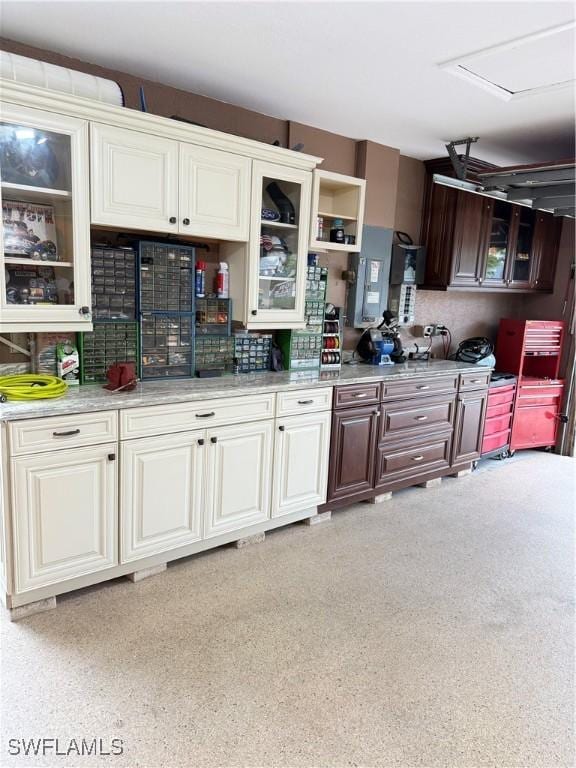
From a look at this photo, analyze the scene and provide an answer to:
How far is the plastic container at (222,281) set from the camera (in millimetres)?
3299

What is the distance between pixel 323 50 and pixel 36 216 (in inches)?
64.1

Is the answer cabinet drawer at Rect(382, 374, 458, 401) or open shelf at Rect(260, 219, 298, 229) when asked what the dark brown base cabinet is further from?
open shelf at Rect(260, 219, 298, 229)

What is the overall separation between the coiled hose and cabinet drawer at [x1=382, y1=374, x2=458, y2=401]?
2154 mm

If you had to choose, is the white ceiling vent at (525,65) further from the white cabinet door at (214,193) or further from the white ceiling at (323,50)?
the white cabinet door at (214,193)

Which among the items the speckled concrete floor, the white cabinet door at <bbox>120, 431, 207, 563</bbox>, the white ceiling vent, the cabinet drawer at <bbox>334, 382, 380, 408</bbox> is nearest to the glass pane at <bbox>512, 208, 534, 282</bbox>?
the white ceiling vent

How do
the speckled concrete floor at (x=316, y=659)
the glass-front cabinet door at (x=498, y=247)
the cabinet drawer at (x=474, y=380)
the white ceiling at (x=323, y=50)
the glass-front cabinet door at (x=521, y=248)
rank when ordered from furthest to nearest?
the glass-front cabinet door at (x=521, y=248) < the glass-front cabinet door at (x=498, y=247) < the cabinet drawer at (x=474, y=380) < the white ceiling at (x=323, y=50) < the speckled concrete floor at (x=316, y=659)

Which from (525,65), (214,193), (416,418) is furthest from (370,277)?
(525,65)

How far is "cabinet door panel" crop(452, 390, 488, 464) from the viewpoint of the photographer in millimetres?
4414

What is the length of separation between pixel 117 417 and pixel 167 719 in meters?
1.29

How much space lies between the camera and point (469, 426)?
178 inches

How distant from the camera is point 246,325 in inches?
128

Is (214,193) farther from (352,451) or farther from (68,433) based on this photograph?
(352,451)

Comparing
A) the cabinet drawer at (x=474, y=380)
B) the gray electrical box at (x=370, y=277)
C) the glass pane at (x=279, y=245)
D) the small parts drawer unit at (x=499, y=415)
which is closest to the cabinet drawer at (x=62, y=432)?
the glass pane at (x=279, y=245)

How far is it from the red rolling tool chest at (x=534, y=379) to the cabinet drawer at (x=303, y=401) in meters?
2.64
